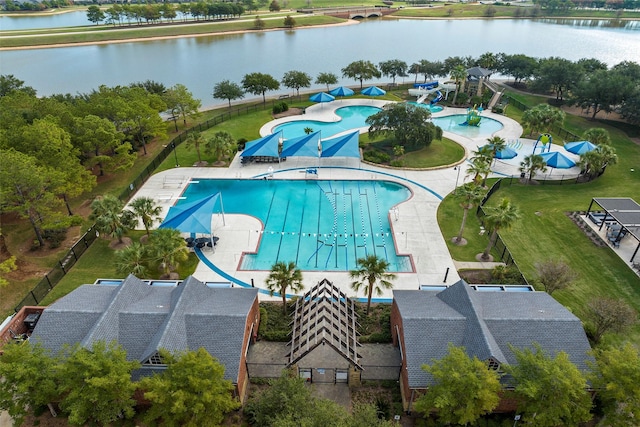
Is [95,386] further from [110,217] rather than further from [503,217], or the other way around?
[503,217]

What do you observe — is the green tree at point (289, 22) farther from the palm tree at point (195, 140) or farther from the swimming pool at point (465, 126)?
the palm tree at point (195, 140)

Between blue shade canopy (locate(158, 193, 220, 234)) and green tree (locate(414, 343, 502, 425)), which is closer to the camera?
green tree (locate(414, 343, 502, 425))

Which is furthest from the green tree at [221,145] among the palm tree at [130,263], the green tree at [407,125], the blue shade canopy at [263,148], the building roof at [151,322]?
the building roof at [151,322]

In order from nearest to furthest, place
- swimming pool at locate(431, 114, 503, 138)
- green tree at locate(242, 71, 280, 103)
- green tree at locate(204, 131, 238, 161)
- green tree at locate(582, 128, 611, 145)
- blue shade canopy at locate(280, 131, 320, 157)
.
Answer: green tree at locate(204, 131, 238, 161) → blue shade canopy at locate(280, 131, 320, 157) → green tree at locate(582, 128, 611, 145) → swimming pool at locate(431, 114, 503, 138) → green tree at locate(242, 71, 280, 103)

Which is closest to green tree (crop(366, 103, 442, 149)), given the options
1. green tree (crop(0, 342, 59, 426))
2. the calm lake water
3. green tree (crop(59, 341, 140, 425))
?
the calm lake water

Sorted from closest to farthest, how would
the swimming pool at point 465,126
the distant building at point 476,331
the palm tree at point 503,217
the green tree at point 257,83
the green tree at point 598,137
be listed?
the distant building at point 476,331 → the palm tree at point 503,217 → the green tree at point 598,137 → the swimming pool at point 465,126 → the green tree at point 257,83

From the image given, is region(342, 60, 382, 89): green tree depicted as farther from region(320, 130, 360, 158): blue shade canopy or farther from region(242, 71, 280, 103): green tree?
region(320, 130, 360, 158): blue shade canopy

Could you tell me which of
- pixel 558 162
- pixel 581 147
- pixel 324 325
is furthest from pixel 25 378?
pixel 581 147
